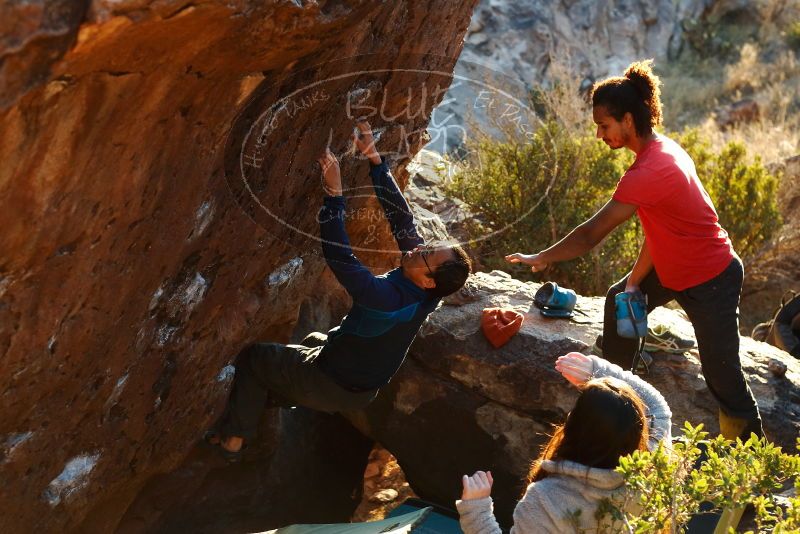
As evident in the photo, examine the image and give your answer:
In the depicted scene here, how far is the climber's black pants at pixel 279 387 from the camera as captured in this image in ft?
13.4

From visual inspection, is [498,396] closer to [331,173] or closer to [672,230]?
[672,230]

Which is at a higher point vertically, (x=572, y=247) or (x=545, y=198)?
(x=572, y=247)

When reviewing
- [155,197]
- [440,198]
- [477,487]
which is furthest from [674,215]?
[440,198]

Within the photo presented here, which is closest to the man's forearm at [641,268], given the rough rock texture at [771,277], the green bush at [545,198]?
the green bush at [545,198]

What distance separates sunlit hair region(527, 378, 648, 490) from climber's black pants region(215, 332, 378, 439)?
1.30 m

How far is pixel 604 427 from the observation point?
2928 mm

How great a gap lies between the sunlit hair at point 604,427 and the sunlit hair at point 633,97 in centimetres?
142

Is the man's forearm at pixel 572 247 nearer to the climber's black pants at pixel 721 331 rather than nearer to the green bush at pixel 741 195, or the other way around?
the climber's black pants at pixel 721 331

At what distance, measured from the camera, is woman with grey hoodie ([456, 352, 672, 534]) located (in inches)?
116

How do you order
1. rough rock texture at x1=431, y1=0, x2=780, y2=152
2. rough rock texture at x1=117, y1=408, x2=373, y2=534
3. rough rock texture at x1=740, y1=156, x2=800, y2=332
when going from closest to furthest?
rough rock texture at x1=117, y1=408, x2=373, y2=534 < rough rock texture at x1=740, y1=156, x2=800, y2=332 < rough rock texture at x1=431, y1=0, x2=780, y2=152

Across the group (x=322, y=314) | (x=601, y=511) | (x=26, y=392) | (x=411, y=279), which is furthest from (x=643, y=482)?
(x=322, y=314)

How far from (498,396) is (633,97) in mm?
1930

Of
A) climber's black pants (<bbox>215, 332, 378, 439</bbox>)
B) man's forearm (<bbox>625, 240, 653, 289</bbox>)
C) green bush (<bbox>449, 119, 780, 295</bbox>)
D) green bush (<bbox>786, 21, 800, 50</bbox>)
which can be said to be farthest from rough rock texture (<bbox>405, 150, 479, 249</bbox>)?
green bush (<bbox>786, 21, 800, 50</bbox>)

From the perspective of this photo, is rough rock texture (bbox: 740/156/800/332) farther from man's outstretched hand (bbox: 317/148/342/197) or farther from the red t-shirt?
man's outstretched hand (bbox: 317/148/342/197)
